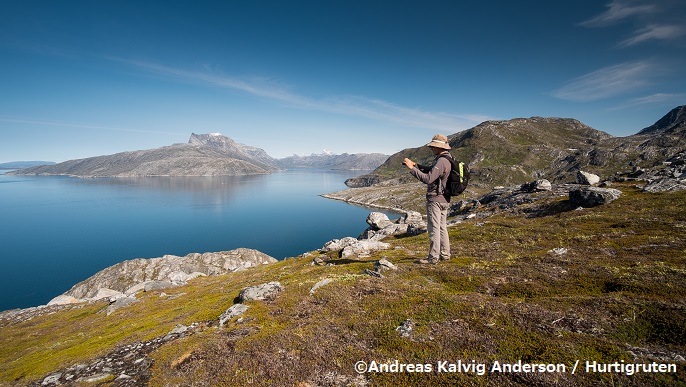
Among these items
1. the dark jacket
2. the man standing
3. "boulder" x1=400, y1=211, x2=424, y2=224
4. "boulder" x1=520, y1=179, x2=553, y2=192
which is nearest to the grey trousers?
the man standing

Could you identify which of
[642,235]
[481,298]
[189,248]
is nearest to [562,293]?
[481,298]

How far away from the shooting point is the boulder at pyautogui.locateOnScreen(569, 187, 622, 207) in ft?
Answer: 103

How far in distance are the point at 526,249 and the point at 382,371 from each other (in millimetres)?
16919

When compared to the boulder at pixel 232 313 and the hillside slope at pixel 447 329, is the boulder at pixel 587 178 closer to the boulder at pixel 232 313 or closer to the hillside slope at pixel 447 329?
the hillside slope at pixel 447 329

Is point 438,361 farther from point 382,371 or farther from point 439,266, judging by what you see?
point 439,266

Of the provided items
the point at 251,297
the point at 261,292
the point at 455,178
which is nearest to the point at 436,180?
the point at 455,178

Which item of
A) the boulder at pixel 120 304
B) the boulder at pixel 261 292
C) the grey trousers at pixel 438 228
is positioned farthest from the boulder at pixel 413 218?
the boulder at pixel 120 304

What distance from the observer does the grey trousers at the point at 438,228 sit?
53.1 feet

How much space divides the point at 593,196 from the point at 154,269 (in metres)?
131

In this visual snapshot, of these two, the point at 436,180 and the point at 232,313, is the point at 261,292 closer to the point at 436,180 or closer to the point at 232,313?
the point at 232,313

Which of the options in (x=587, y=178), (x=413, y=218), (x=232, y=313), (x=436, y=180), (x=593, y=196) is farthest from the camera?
(x=413, y=218)

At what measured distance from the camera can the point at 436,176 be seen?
50.9 feet

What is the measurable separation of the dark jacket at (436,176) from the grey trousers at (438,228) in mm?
417

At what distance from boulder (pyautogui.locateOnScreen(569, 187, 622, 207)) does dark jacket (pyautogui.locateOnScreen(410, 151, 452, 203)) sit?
2715 centimetres
